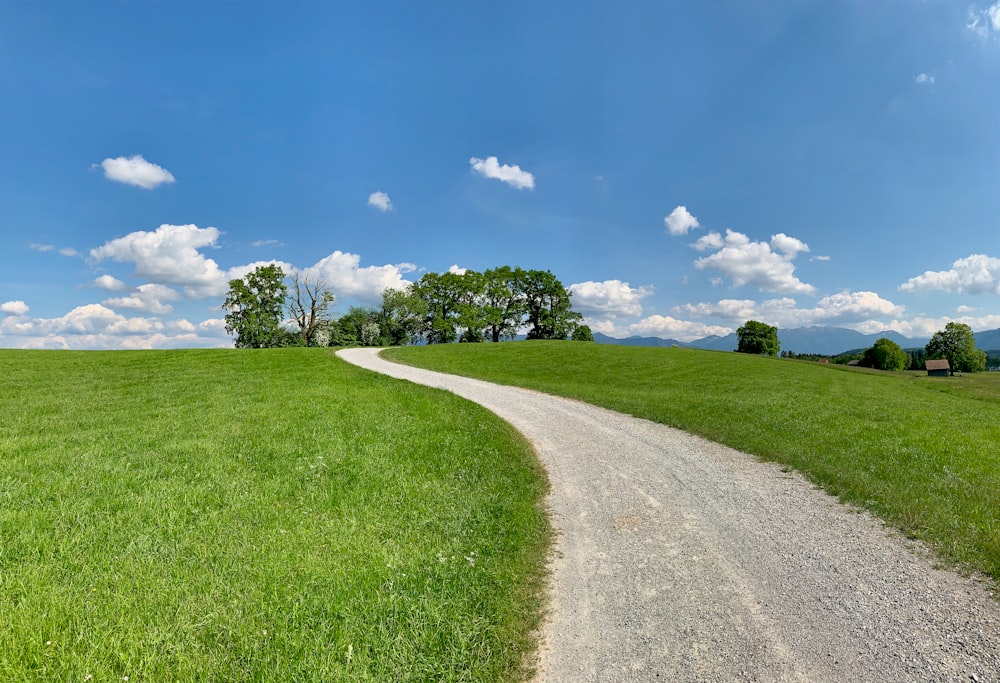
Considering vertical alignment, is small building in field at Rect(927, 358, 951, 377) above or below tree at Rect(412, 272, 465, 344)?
below

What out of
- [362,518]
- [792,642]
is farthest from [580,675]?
[362,518]

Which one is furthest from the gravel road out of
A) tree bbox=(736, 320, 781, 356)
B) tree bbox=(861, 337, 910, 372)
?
tree bbox=(861, 337, 910, 372)

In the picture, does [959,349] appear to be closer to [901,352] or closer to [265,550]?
[901,352]

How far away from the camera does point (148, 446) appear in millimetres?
11195

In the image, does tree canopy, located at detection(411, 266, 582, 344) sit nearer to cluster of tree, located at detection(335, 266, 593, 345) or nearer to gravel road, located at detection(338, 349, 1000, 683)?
cluster of tree, located at detection(335, 266, 593, 345)

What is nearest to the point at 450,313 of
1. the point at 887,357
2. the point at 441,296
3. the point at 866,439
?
the point at 441,296

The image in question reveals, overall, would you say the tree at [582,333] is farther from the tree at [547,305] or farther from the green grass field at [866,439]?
the green grass field at [866,439]

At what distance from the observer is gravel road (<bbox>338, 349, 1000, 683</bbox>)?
447cm

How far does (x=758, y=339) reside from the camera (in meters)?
117

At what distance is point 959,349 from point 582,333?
89159 millimetres

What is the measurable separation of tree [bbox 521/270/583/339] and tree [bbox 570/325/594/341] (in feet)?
12.9

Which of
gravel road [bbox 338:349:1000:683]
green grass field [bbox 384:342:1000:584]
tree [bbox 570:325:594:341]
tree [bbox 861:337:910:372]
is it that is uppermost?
tree [bbox 570:325:594:341]

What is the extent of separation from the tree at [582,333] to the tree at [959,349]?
83917 millimetres

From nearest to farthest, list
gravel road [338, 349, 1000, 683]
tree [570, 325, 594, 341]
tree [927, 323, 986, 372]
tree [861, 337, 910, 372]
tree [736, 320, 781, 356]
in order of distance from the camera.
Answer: gravel road [338, 349, 1000, 683] < tree [570, 325, 594, 341] < tree [927, 323, 986, 372] < tree [861, 337, 910, 372] < tree [736, 320, 781, 356]
